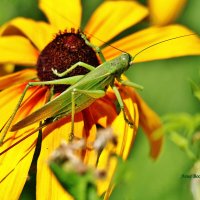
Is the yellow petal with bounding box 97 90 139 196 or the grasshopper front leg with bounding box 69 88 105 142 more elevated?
the grasshopper front leg with bounding box 69 88 105 142

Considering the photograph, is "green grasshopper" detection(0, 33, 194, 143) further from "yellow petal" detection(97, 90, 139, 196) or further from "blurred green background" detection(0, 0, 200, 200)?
"blurred green background" detection(0, 0, 200, 200)

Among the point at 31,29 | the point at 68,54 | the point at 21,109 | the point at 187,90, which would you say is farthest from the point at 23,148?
the point at 187,90

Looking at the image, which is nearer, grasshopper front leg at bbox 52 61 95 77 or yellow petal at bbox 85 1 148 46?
grasshopper front leg at bbox 52 61 95 77

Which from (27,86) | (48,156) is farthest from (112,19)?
(48,156)

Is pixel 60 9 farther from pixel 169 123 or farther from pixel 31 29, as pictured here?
pixel 169 123

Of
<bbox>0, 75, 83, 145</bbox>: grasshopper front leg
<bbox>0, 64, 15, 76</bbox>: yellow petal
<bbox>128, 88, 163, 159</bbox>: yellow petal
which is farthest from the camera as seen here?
<bbox>0, 64, 15, 76</bbox>: yellow petal

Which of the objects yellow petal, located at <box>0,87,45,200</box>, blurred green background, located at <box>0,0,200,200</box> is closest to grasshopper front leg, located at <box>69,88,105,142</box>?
yellow petal, located at <box>0,87,45,200</box>
